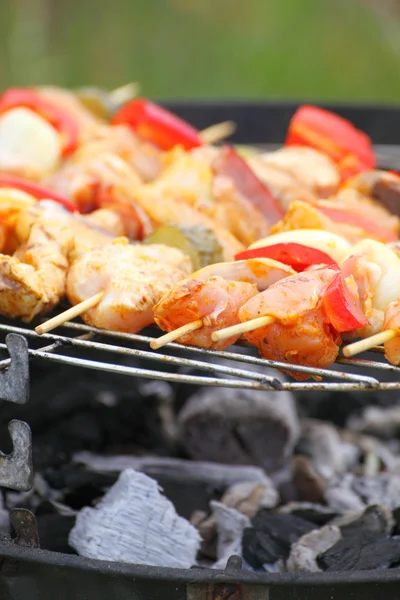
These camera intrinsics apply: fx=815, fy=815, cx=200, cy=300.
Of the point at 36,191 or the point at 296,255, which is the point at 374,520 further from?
the point at 36,191

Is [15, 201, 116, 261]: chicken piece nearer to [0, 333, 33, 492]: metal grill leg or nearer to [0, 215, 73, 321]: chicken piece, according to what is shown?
[0, 215, 73, 321]: chicken piece

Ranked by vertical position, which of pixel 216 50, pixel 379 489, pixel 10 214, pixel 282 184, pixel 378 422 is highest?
pixel 10 214

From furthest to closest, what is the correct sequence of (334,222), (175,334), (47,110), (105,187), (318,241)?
(47,110) → (105,187) → (334,222) → (318,241) → (175,334)

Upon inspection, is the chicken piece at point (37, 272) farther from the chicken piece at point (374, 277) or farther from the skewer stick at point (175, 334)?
the chicken piece at point (374, 277)

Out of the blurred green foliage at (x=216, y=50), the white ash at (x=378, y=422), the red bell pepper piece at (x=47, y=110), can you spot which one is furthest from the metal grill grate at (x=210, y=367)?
the blurred green foliage at (x=216, y=50)

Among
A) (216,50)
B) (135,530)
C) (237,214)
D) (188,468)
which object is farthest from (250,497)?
(216,50)

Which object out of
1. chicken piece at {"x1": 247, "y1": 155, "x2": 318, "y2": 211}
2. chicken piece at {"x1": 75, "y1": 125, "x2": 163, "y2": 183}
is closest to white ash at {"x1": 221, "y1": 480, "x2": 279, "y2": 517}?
chicken piece at {"x1": 247, "y1": 155, "x2": 318, "y2": 211}
